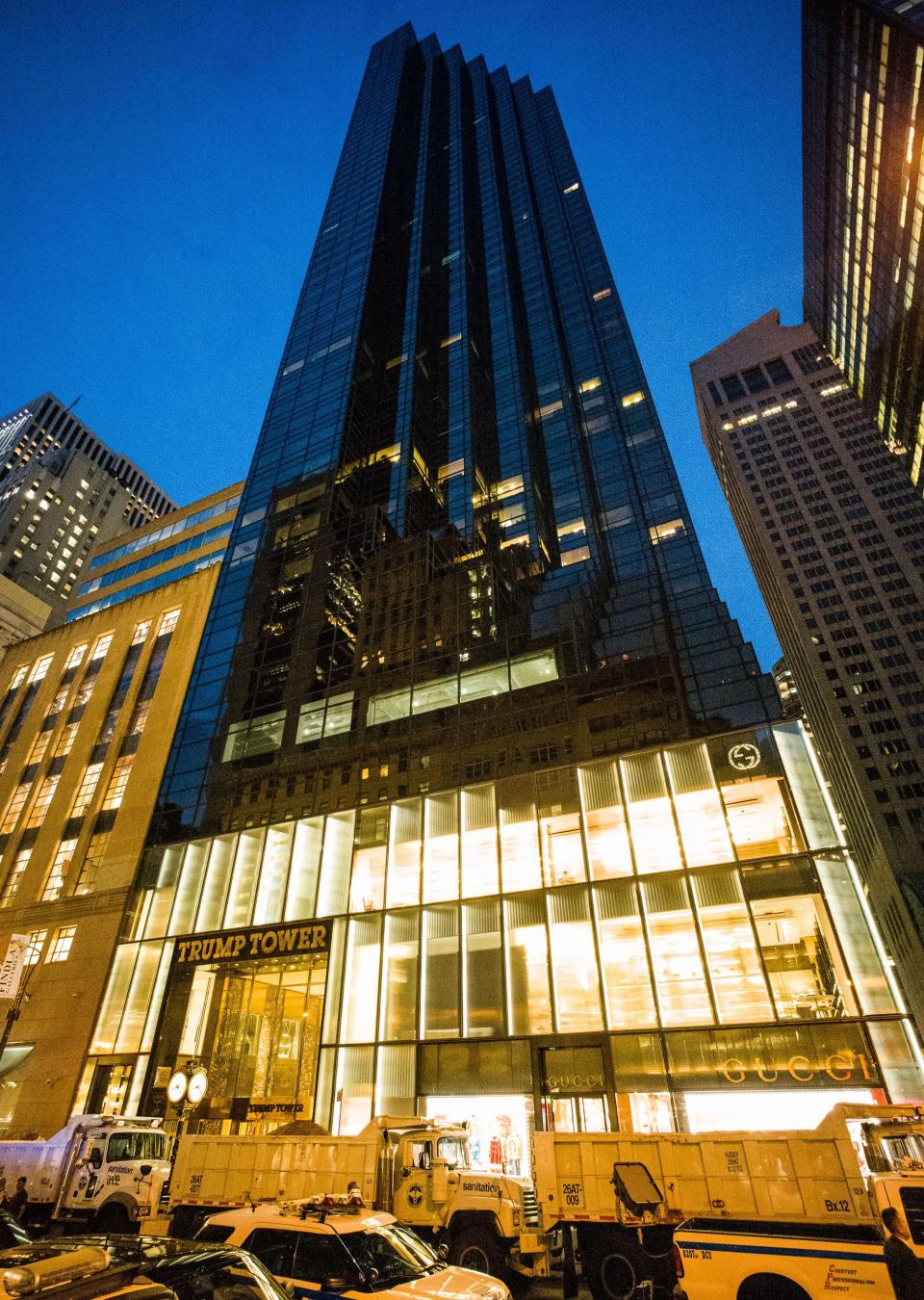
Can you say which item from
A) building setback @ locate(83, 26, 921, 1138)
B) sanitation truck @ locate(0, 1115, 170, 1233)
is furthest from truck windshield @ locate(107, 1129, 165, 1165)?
building setback @ locate(83, 26, 921, 1138)

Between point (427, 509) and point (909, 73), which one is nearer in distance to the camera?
point (427, 509)

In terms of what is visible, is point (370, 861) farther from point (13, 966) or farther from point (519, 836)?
point (13, 966)

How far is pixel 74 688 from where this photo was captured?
46.8 metres

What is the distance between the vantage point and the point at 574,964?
74.6 feet

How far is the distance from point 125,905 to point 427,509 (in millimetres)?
31377

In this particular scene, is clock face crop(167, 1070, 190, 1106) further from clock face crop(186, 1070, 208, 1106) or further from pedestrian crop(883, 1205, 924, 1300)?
pedestrian crop(883, 1205, 924, 1300)

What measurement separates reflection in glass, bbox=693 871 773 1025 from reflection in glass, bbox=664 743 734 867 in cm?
74

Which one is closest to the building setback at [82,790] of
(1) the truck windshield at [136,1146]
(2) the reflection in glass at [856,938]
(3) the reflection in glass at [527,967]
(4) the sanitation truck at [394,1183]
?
(1) the truck windshield at [136,1146]

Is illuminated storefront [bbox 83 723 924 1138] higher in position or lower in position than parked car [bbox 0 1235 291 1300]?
higher

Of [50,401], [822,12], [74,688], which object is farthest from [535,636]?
[50,401]

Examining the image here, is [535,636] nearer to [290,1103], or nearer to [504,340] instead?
[290,1103]

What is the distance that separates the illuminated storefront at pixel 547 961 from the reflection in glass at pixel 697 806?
76 mm

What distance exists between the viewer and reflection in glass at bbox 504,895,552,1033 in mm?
22406

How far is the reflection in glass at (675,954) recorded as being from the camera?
20.7 metres
